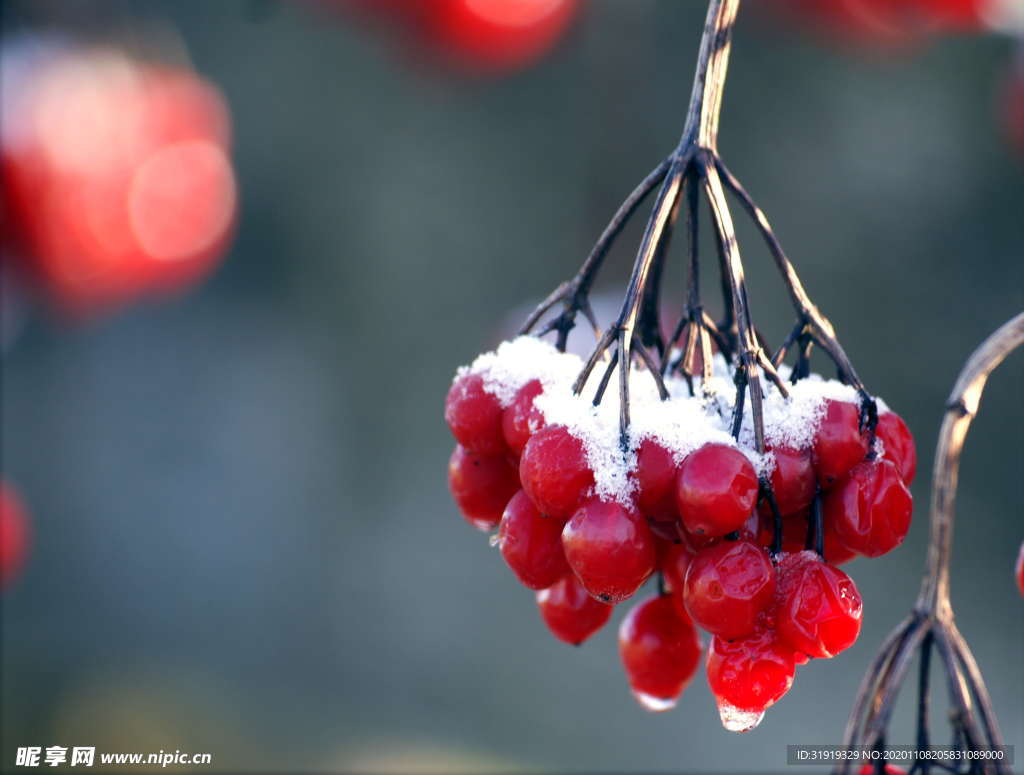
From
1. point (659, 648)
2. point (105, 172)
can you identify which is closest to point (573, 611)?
point (659, 648)

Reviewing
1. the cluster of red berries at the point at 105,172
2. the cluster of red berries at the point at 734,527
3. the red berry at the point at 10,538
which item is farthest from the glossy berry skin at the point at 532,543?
the red berry at the point at 10,538

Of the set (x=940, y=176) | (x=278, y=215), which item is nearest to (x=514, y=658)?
(x=278, y=215)

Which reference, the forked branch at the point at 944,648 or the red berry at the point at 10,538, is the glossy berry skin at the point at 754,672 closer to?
the forked branch at the point at 944,648

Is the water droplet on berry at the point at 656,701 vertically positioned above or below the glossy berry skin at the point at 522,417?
below

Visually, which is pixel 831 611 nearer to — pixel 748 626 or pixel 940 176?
pixel 748 626

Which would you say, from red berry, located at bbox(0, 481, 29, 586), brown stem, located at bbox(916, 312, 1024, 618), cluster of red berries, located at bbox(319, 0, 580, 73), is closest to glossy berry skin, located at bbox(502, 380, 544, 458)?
brown stem, located at bbox(916, 312, 1024, 618)

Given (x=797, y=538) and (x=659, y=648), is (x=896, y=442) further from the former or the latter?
(x=659, y=648)

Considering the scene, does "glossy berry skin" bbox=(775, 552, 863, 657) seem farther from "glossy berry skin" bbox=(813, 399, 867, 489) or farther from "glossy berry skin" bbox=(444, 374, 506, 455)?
"glossy berry skin" bbox=(444, 374, 506, 455)
